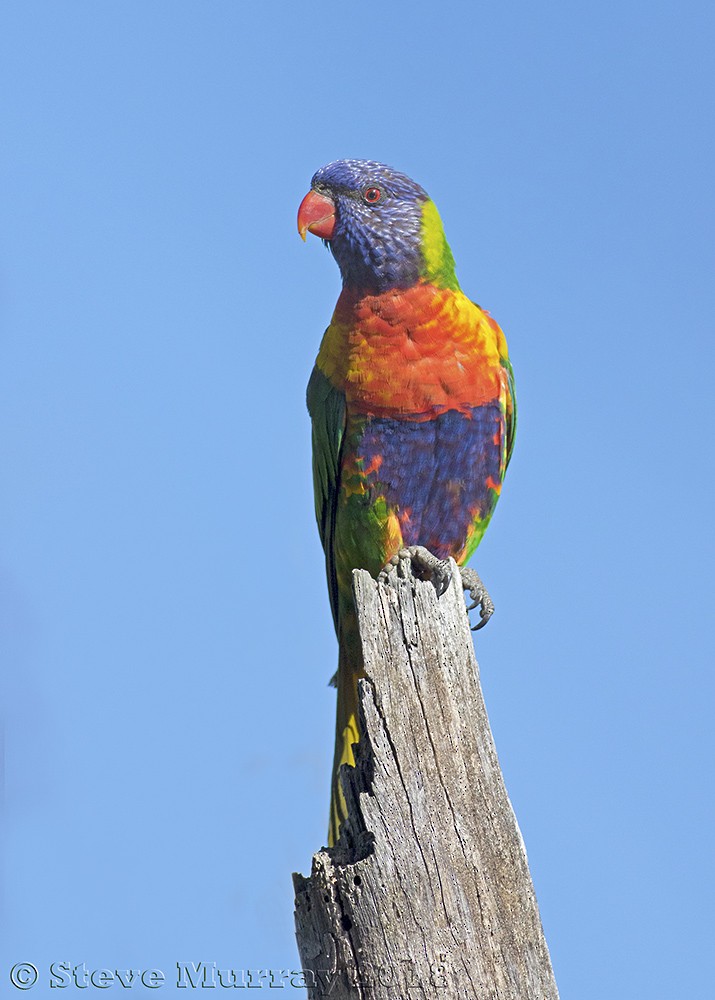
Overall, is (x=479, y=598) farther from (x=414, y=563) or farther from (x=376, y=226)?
(x=376, y=226)

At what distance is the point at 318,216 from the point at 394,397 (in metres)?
1.24

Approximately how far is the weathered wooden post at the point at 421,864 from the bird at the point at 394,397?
1.63 m

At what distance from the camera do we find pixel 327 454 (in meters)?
5.69

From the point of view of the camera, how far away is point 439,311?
548 cm

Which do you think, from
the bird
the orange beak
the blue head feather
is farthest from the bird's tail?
the orange beak

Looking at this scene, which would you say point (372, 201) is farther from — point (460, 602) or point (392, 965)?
point (392, 965)

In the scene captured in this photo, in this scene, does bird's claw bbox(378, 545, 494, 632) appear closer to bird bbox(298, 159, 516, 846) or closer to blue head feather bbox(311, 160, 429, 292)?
bird bbox(298, 159, 516, 846)

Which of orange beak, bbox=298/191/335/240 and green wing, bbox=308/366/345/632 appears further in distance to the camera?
orange beak, bbox=298/191/335/240

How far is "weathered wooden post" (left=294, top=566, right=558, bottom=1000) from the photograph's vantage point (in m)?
3.18

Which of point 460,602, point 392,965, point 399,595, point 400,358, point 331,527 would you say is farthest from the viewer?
point 331,527

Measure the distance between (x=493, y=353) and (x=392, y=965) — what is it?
11.0 feet

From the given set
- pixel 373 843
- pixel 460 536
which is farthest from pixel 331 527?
pixel 373 843

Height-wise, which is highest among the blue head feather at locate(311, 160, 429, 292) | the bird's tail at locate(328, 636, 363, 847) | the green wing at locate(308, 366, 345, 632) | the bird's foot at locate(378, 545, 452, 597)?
the blue head feather at locate(311, 160, 429, 292)

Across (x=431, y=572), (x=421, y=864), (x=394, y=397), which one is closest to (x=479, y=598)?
(x=431, y=572)
